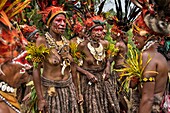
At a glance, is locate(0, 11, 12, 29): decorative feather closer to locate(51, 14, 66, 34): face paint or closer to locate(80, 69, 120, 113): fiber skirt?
locate(51, 14, 66, 34): face paint

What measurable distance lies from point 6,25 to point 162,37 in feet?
5.83

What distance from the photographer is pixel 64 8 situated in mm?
5738

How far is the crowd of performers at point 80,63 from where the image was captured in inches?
118

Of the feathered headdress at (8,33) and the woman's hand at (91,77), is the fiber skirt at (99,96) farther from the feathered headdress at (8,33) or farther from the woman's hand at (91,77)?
the feathered headdress at (8,33)

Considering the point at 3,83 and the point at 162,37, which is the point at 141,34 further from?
the point at 3,83

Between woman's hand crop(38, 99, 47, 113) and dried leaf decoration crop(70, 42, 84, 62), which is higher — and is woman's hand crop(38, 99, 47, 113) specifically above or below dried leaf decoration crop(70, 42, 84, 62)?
below

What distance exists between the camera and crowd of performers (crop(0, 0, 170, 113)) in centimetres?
300

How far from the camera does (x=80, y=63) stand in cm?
664

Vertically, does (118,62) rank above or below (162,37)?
below

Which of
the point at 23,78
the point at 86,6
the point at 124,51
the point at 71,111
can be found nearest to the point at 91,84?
the point at 71,111

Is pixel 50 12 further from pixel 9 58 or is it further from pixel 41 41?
pixel 9 58

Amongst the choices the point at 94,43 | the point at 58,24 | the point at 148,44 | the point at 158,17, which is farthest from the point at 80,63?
the point at 158,17

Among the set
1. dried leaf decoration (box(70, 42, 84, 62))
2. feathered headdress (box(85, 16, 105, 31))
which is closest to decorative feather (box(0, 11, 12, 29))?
dried leaf decoration (box(70, 42, 84, 62))

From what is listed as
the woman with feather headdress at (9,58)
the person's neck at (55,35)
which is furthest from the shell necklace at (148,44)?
the person's neck at (55,35)
